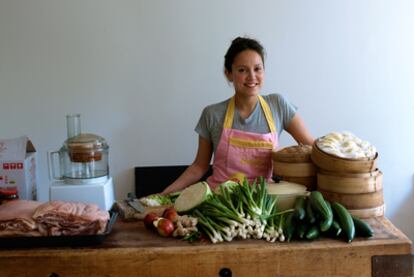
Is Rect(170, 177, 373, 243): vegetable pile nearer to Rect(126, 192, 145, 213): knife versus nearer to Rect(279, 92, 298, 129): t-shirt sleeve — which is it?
Rect(126, 192, 145, 213): knife

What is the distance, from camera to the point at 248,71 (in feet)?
7.18

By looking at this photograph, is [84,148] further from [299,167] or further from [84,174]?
[299,167]

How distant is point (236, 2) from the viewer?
2.79 meters

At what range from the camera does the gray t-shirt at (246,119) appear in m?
2.29

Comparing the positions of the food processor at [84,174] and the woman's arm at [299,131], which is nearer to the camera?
the food processor at [84,174]

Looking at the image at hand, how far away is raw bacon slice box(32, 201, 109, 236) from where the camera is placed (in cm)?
148

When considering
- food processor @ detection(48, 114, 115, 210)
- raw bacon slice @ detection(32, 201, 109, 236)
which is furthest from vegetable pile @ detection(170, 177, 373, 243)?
food processor @ detection(48, 114, 115, 210)

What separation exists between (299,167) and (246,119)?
57 cm

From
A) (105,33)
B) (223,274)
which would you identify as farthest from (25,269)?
(105,33)

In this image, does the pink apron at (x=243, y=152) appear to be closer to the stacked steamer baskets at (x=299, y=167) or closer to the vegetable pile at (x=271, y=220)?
the stacked steamer baskets at (x=299, y=167)

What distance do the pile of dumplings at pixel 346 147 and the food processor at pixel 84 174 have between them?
914 millimetres

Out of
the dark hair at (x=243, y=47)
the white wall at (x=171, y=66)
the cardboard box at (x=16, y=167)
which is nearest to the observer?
the cardboard box at (x=16, y=167)

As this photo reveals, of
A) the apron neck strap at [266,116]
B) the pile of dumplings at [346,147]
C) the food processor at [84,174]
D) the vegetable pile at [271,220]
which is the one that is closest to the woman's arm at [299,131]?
the apron neck strap at [266,116]

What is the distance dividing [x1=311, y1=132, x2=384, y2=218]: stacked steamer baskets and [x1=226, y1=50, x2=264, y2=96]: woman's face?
0.62 meters
